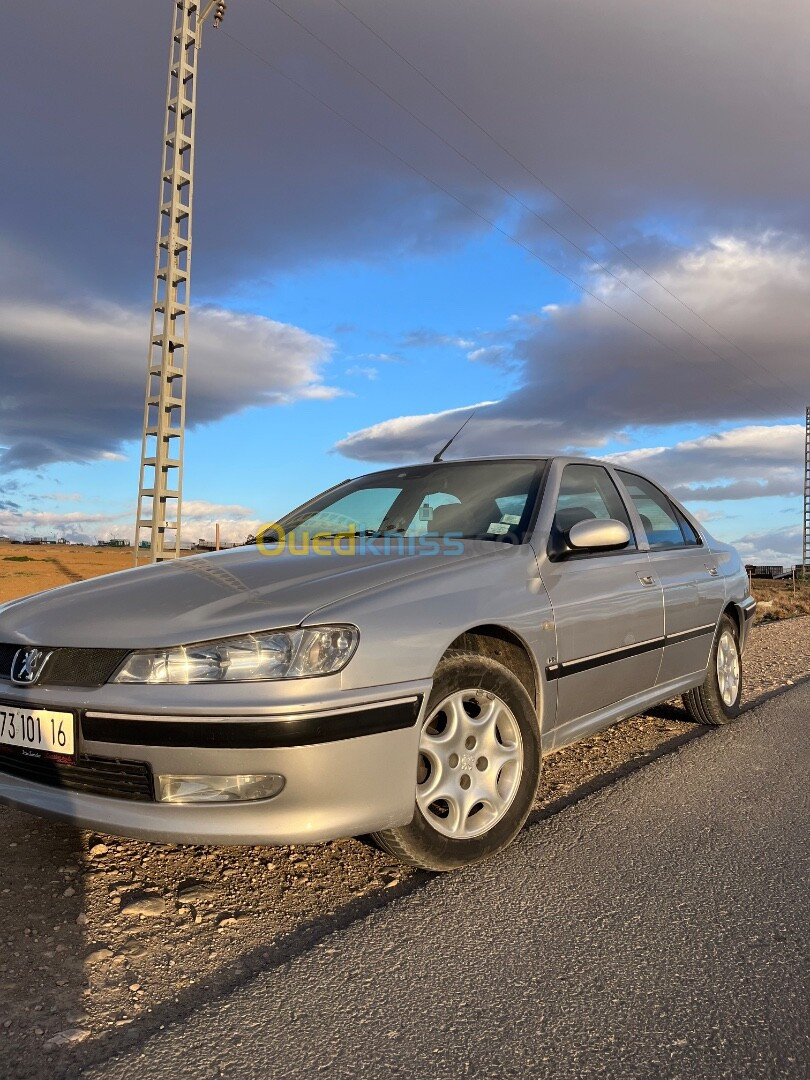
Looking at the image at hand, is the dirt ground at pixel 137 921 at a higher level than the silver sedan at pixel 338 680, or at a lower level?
lower

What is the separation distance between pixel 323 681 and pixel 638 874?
4.14ft

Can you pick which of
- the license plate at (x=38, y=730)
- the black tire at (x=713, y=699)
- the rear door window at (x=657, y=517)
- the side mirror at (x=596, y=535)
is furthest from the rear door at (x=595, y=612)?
the license plate at (x=38, y=730)

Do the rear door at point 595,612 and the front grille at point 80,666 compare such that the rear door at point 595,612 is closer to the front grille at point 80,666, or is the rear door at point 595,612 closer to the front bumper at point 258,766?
the front bumper at point 258,766

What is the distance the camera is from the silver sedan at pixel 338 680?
229 cm

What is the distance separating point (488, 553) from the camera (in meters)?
3.11

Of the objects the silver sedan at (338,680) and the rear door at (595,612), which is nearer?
the silver sedan at (338,680)

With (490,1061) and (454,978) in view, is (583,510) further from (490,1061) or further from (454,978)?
(490,1061)

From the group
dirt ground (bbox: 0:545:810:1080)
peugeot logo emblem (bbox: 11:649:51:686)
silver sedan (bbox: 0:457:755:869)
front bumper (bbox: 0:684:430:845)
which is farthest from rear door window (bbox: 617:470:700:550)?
peugeot logo emblem (bbox: 11:649:51:686)

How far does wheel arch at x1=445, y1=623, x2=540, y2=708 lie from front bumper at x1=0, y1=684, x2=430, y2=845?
21.0 inches

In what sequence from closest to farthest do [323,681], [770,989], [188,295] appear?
[770,989] → [323,681] → [188,295]

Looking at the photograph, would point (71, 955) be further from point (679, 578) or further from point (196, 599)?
point (679, 578)

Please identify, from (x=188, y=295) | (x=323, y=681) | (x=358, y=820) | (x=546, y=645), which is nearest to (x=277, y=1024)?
(x=358, y=820)

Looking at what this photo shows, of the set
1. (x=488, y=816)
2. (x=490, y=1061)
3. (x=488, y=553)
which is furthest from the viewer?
(x=488, y=553)

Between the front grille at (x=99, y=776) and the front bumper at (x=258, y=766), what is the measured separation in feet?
0.05
